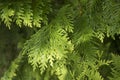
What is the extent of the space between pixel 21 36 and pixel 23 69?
287 millimetres

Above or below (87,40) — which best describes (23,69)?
below

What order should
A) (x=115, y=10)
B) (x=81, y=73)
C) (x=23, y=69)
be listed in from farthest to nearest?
1. (x=23, y=69)
2. (x=81, y=73)
3. (x=115, y=10)

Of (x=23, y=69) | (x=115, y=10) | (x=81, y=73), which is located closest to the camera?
(x=115, y=10)

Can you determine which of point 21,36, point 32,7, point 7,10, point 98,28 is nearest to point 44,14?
point 32,7

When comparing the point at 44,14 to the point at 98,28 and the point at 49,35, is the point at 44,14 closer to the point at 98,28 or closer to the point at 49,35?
the point at 49,35

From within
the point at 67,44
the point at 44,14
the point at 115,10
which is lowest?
the point at 67,44

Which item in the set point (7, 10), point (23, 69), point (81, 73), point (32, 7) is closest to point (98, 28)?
point (81, 73)

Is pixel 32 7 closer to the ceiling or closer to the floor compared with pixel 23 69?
closer to the ceiling

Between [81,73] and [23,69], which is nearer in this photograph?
[81,73]

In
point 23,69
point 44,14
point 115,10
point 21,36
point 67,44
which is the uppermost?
point 115,10

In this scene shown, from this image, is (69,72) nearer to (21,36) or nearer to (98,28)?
(98,28)

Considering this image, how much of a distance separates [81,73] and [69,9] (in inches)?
15.2

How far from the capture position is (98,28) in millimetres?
1423

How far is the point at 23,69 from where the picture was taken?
76.8 inches
